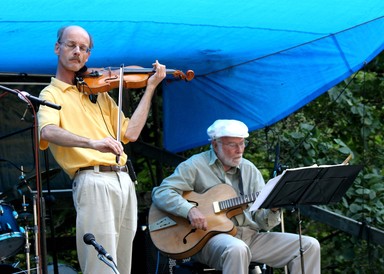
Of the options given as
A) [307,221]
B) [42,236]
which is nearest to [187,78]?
[42,236]

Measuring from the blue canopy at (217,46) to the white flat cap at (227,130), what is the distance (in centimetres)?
50

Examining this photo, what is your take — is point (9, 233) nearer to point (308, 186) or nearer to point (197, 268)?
point (197, 268)

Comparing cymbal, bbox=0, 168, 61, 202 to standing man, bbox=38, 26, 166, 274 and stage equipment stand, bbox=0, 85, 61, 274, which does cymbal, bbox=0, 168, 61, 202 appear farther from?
stage equipment stand, bbox=0, 85, 61, 274

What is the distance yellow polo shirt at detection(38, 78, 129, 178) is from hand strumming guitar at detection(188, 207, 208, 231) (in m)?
1.11

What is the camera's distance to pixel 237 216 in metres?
5.95

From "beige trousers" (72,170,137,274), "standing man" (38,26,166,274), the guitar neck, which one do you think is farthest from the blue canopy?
"beige trousers" (72,170,137,274)

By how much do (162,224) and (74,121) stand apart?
148 cm

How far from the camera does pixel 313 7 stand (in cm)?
530

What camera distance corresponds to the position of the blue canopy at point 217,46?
5.07 metres

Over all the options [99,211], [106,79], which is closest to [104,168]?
[99,211]

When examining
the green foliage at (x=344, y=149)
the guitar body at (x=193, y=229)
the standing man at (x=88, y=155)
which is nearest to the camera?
the standing man at (x=88, y=155)

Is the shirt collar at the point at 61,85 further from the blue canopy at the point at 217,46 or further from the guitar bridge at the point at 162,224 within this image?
the guitar bridge at the point at 162,224

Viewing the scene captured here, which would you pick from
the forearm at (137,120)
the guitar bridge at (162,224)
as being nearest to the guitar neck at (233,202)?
the guitar bridge at (162,224)

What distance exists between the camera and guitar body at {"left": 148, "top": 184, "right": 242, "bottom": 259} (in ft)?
19.1
